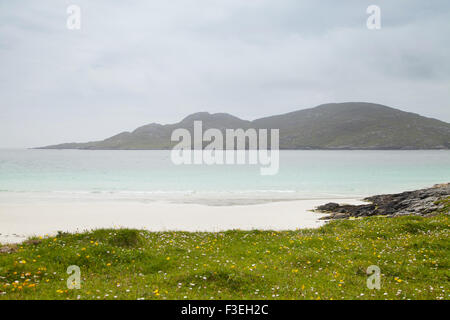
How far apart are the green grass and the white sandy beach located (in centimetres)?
929

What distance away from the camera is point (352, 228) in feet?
75.9

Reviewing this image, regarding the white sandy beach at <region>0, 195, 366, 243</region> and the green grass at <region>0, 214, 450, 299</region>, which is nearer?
the green grass at <region>0, 214, 450, 299</region>

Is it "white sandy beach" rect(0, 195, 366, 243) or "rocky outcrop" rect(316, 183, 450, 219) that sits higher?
"rocky outcrop" rect(316, 183, 450, 219)

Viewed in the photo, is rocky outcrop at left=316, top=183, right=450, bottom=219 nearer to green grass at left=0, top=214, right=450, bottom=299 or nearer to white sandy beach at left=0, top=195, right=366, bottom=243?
white sandy beach at left=0, top=195, right=366, bottom=243

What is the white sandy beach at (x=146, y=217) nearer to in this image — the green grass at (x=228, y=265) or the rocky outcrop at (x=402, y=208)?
the rocky outcrop at (x=402, y=208)

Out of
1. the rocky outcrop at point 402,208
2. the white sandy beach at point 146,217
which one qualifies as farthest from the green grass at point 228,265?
the rocky outcrop at point 402,208

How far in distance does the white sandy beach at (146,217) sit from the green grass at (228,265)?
9.29 m

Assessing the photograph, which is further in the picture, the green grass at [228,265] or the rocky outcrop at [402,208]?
the rocky outcrop at [402,208]

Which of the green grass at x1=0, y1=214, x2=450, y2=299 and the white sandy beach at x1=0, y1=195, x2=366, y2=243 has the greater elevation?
the green grass at x1=0, y1=214, x2=450, y2=299

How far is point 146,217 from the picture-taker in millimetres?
35781

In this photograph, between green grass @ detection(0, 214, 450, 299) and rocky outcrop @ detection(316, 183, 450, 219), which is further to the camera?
rocky outcrop @ detection(316, 183, 450, 219)

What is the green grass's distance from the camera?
11164 millimetres

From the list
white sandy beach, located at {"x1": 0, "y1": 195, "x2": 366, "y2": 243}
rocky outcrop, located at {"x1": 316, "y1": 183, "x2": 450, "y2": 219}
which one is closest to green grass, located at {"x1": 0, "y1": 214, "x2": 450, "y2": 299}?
white sandy beach, located at {"x1": 0, "y1": 195, "x2": 366, "y2": 243}

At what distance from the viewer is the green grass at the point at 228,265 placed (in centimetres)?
1116
